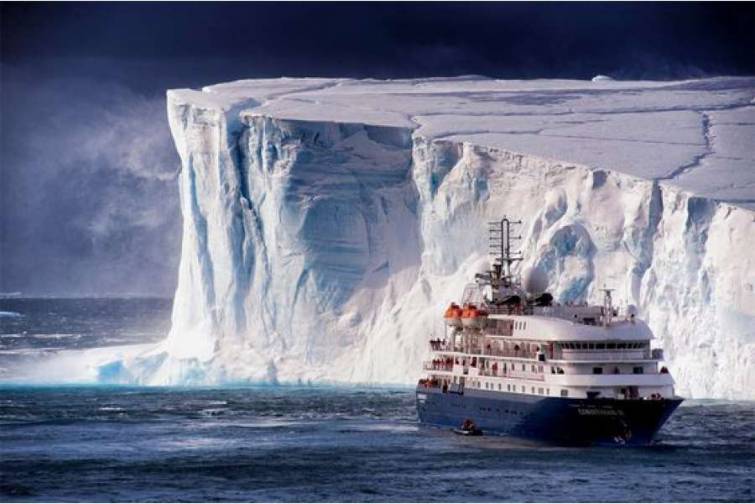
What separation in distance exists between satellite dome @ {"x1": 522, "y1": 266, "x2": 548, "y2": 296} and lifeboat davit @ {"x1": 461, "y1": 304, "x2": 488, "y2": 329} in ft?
3.82

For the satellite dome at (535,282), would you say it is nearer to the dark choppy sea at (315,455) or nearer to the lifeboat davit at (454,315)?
the lifeboat davit at (454,315)

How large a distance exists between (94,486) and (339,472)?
194 inches

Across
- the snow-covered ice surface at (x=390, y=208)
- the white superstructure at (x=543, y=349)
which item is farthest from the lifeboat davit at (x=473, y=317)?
the snow-covered ice surface at (x=390, y=208)

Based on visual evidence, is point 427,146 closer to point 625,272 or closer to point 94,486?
point 625,272

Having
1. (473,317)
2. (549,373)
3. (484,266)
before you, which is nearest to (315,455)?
(549,373)

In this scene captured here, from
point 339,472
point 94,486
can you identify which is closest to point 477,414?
point 339,472

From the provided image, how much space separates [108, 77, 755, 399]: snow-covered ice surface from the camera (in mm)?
60750

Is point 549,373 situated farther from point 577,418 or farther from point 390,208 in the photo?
point 390,208

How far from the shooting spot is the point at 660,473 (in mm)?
45812

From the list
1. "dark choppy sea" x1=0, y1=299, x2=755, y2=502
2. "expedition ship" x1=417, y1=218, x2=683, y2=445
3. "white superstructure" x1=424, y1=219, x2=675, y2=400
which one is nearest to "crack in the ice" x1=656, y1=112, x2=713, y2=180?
"dark choppy sea" x1=0, y1=299, x2=755, y2=502

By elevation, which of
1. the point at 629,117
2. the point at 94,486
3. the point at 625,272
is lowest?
the point at 94,486

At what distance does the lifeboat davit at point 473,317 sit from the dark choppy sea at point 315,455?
2546 millimetres

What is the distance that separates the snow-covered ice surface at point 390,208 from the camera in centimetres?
6075

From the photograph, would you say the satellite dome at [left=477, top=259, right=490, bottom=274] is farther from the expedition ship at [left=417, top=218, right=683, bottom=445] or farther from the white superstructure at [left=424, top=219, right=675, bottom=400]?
the expedition ship at [left=417, top=218, right=683, bottom=445]
